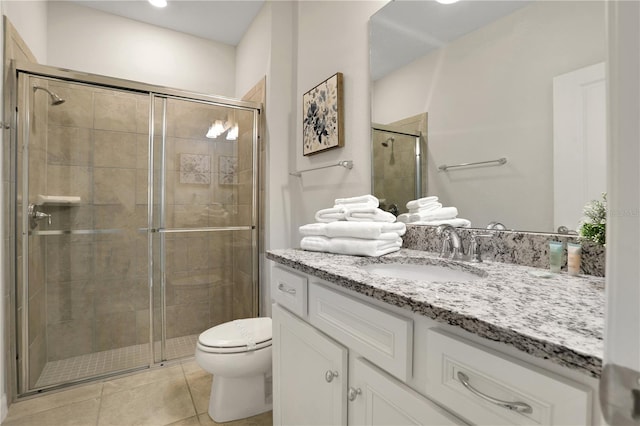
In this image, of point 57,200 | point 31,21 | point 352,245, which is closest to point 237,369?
point 352,245

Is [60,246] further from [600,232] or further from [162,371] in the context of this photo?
[600,232]

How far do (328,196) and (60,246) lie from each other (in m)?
1.68

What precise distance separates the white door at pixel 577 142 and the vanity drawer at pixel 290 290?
2.66ft

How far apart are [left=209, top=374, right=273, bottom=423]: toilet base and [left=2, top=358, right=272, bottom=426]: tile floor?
35mm

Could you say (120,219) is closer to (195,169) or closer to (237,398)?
(195,169)

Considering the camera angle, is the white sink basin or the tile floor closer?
the white sink basin

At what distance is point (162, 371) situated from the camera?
2.01 meters

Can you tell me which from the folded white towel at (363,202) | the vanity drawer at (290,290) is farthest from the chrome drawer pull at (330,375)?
the folded white towel at (363,202)

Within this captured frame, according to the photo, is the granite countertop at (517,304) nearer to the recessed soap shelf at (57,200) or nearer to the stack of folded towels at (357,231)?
the stack of folded towels at (357,231)

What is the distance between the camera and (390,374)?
0.72m

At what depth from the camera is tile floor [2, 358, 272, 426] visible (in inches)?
60.3

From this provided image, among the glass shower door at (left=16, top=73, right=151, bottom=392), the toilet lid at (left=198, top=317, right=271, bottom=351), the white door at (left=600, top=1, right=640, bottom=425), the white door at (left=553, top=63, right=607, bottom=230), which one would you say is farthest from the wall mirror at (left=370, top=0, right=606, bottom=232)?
the glass shower door at (left=16, top=73, right=151, bottom=392)

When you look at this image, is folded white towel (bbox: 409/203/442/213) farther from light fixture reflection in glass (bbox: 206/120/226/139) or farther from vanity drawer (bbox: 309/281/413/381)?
light fixture reflection in glass (bbox: 206/120/226/139)

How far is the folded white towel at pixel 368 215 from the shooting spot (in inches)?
50.0
